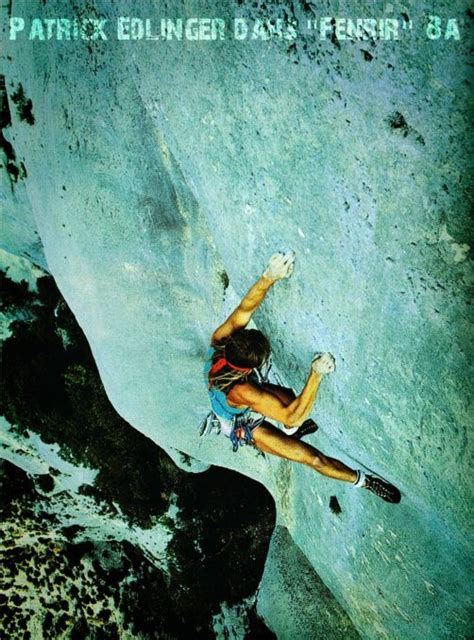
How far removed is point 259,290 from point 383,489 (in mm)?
2177

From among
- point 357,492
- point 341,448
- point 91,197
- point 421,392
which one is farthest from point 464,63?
point 91,197

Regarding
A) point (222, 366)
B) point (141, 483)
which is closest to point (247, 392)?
point (222, 366)

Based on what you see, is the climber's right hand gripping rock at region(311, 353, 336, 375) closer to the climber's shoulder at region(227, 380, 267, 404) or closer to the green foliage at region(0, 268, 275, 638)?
the climber's shoulder at region(227, 380, 267, 404)

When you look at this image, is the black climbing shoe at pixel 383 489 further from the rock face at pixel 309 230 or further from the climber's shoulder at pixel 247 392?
the climber's shoulder at pixel 247 392

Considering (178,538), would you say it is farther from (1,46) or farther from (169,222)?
(1,46)

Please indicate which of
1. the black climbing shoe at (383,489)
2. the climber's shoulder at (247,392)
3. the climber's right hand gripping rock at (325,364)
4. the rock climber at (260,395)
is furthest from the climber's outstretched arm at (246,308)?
the black climbing shoe at (383,489)

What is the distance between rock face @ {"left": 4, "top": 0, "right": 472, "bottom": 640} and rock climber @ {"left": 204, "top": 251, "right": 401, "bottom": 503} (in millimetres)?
176

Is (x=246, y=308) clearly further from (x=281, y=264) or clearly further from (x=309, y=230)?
(x=309, y=230)

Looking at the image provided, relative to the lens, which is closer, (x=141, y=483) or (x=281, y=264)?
(x=281, y=264)

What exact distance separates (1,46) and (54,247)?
2610mm

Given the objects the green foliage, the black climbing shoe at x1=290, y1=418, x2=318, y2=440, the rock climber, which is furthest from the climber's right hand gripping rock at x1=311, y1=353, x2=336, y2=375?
the green foliage

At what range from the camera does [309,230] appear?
3.34 m

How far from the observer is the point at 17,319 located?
8.81 m

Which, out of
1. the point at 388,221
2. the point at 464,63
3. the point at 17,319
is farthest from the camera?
the point at 17,319
